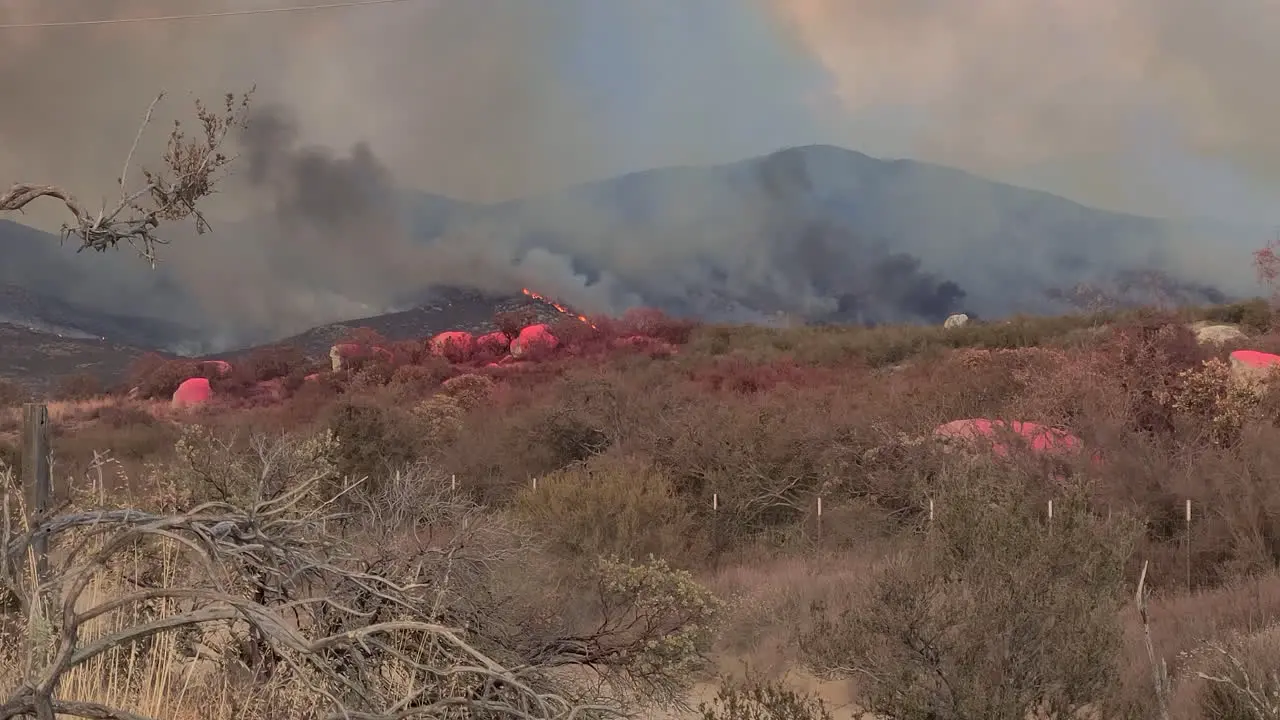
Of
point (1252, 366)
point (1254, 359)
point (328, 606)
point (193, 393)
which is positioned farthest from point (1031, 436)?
point (193, 393)

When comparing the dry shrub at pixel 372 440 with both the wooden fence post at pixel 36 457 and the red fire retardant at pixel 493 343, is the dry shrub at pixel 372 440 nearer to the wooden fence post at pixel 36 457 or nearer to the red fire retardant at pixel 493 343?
the wooden fence post at pixel 36 457

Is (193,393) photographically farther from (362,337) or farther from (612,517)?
(612,517)

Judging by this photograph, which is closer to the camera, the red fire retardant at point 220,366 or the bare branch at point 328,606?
the bare branch at point 328,606

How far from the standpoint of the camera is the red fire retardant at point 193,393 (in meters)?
28.7

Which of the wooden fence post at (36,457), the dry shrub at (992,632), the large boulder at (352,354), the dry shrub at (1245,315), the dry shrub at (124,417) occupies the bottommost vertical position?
the dry shrub at (124,417)

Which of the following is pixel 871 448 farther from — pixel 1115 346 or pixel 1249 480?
pixel 1249 480

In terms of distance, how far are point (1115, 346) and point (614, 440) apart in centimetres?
814

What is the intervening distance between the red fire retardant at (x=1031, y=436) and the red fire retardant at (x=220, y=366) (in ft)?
83.3

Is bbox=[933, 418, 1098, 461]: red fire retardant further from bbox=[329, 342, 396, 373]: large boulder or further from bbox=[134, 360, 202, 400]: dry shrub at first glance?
bbox=[134, 360, 202, 400]: dry shrub

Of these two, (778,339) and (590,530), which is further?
(778,339)

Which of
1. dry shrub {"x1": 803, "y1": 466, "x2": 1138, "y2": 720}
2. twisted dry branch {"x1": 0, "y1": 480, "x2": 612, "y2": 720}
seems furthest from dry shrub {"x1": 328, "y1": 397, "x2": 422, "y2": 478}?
dry shrub {"x1": 803, "y1": 466, "x2": 1138, "y2": 720}

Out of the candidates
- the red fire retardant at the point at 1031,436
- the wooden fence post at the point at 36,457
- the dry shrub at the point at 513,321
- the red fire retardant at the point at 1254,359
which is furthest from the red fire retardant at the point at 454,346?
the wooden fence post at the point at 36,457

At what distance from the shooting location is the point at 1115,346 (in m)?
14.5

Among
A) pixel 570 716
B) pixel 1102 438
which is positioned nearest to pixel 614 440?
pixel 1102 438
